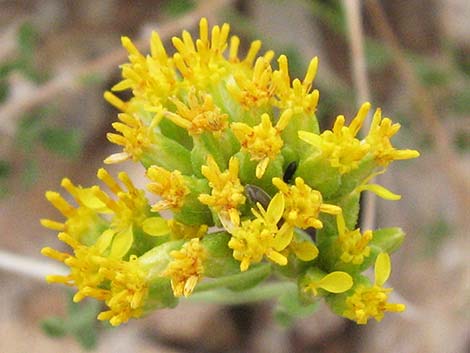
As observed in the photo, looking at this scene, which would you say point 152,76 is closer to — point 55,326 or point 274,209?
point 274,209

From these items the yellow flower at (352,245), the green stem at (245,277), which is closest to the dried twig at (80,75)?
the green stem at (245,277)

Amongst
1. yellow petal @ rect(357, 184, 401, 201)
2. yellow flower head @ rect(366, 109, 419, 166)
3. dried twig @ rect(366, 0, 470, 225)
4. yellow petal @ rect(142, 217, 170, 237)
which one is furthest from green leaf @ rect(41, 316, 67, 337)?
dried twig @ rect(366, 0, 470, 225)

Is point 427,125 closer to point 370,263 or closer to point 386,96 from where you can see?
point 386,96

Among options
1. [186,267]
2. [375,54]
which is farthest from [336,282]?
[375,54]

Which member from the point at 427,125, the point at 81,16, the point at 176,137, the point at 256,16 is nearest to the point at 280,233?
the point at 176,137

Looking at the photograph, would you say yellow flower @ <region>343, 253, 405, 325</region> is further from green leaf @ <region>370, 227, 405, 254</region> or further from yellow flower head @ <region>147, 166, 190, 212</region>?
yellow flower head @ <region>147, 166, 190, 212</region>
